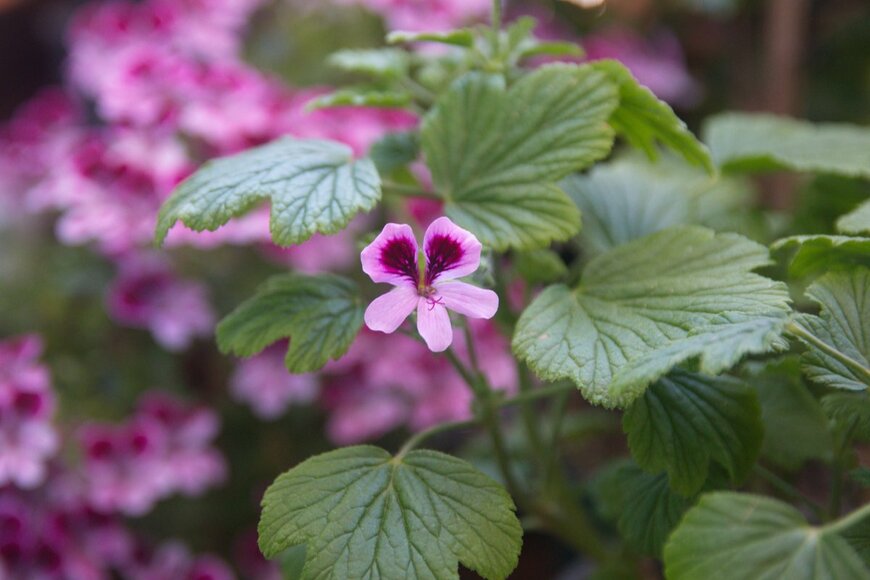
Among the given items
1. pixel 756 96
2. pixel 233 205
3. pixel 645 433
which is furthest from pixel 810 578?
pixel 756 96

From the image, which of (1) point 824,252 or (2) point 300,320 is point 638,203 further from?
(2) point 300,320

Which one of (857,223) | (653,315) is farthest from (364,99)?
(857,223)

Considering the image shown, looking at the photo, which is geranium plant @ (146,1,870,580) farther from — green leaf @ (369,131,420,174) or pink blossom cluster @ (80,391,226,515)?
pink blossom cluster @ (80,391,226,515)

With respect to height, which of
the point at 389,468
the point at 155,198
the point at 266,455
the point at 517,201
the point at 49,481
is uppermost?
the point at 517,201

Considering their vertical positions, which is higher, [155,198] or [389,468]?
[389,468]

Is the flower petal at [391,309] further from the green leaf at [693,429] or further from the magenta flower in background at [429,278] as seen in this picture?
the green leaf at [693,429]

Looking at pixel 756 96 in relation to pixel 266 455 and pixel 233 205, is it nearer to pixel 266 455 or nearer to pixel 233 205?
pixel 266 455

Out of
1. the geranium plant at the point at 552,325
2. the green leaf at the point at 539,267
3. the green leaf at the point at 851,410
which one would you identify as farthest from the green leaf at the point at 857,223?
the green leaf at the point at 539,267
